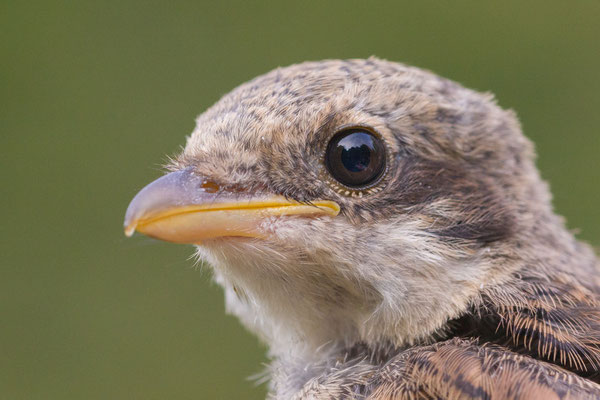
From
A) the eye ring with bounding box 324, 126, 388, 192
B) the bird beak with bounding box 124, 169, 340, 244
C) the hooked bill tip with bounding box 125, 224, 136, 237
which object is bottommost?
the hooked bill tip with bounding box 125, 224, 136, 237

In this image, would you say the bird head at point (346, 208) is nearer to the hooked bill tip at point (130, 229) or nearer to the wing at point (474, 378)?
the hooked bill tip at point (130, 229)

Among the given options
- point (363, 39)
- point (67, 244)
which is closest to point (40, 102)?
point (67, 244)

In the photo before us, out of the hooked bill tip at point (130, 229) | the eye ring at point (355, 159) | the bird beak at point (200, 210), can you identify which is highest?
the eye ring at point (355, 159)

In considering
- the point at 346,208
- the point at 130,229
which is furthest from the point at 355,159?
the point at 130,229

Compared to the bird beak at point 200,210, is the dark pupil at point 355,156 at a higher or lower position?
higher

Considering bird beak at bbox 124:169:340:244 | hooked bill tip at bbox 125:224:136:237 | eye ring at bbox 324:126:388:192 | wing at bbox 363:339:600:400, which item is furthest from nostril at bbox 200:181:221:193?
wing at bbox 363:339:600:400

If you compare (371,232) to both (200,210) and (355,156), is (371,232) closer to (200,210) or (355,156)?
(355,156)

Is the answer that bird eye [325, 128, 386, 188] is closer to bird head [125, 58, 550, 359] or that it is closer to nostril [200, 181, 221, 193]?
bird head [125, 58, 550, 359]

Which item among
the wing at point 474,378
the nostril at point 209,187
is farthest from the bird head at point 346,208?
the wing at point 474,378
